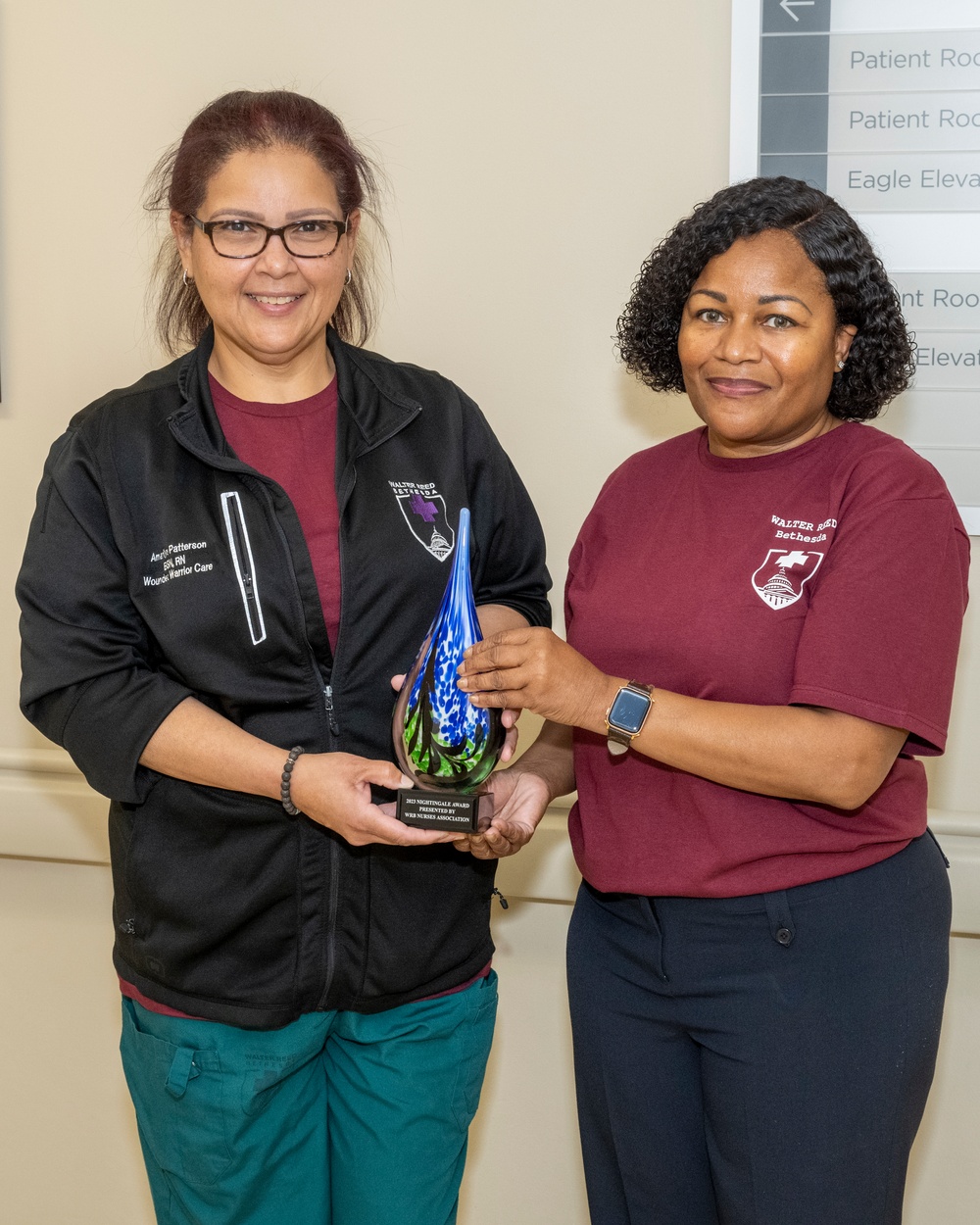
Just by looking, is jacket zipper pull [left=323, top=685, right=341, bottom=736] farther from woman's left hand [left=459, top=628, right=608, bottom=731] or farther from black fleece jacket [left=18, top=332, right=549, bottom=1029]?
woman's left hand [left=459, top=628, right=608, bottom=731]

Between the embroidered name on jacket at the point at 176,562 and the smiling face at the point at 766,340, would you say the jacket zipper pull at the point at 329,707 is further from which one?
the smiling face at the point at 766,340

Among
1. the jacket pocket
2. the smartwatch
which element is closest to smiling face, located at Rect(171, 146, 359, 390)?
the jacket pocket

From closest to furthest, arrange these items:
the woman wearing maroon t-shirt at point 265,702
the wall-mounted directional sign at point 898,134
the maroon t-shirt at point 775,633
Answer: the maroon t-shirt at point 775,633 < the woman wearing maroon t-shirt at point 265,702 < the wall-mounted directional sign at point 898,134

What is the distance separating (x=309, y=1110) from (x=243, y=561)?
0.62m

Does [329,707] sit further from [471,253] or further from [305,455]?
[471,253]

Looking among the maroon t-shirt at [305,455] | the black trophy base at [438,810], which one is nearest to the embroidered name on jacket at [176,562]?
the maroon t-shirt at [305,455]

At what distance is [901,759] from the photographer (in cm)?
125

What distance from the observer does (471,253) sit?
6.05ft

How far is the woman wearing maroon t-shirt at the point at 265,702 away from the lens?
125 cm

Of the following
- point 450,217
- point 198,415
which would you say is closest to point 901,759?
point 198,415

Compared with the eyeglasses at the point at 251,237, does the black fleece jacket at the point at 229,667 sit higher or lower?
lower

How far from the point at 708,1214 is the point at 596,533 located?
2.51 ft

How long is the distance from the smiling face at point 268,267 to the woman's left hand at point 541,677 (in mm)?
411

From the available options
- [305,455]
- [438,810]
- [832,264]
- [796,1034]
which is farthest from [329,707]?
[832,264]
